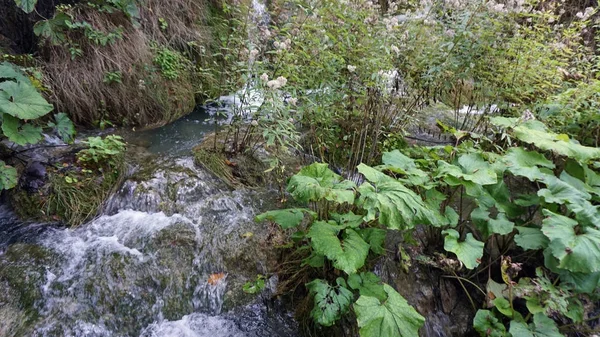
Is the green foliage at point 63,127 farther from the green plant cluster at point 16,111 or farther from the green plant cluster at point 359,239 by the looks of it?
the green plant cluster at point 359,239

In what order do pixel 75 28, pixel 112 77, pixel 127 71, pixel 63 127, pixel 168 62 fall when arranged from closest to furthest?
pixel 63 127 < pixel 75 28 < pixel 112 77 < pixel 127 71 < pixel 168 62

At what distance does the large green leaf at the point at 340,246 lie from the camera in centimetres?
148

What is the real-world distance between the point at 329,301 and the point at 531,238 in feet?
3.68

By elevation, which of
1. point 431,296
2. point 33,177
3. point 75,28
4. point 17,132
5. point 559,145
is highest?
point 75,28

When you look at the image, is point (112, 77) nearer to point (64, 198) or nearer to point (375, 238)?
point (64, 198)

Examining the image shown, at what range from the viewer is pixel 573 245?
1434 mm

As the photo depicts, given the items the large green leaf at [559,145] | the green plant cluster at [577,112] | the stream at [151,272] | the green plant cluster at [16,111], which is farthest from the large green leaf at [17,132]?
the green plant cluster at [577,112]

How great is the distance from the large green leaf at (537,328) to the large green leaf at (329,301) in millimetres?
790

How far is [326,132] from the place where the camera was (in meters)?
2.97

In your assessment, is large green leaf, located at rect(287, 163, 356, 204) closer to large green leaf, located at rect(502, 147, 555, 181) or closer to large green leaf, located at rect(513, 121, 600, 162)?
large green leaf, located at rect(502, 147, 555, 181)

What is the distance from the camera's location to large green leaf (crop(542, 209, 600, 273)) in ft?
4.58

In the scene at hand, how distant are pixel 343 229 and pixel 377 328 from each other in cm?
54

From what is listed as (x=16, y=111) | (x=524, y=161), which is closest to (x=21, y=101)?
(x=16, y=111)

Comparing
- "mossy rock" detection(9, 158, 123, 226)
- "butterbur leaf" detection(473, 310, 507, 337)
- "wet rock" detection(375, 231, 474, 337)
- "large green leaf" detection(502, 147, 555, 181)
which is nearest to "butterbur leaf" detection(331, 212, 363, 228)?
"wet rock" detection(375, 231, 474, 337)
